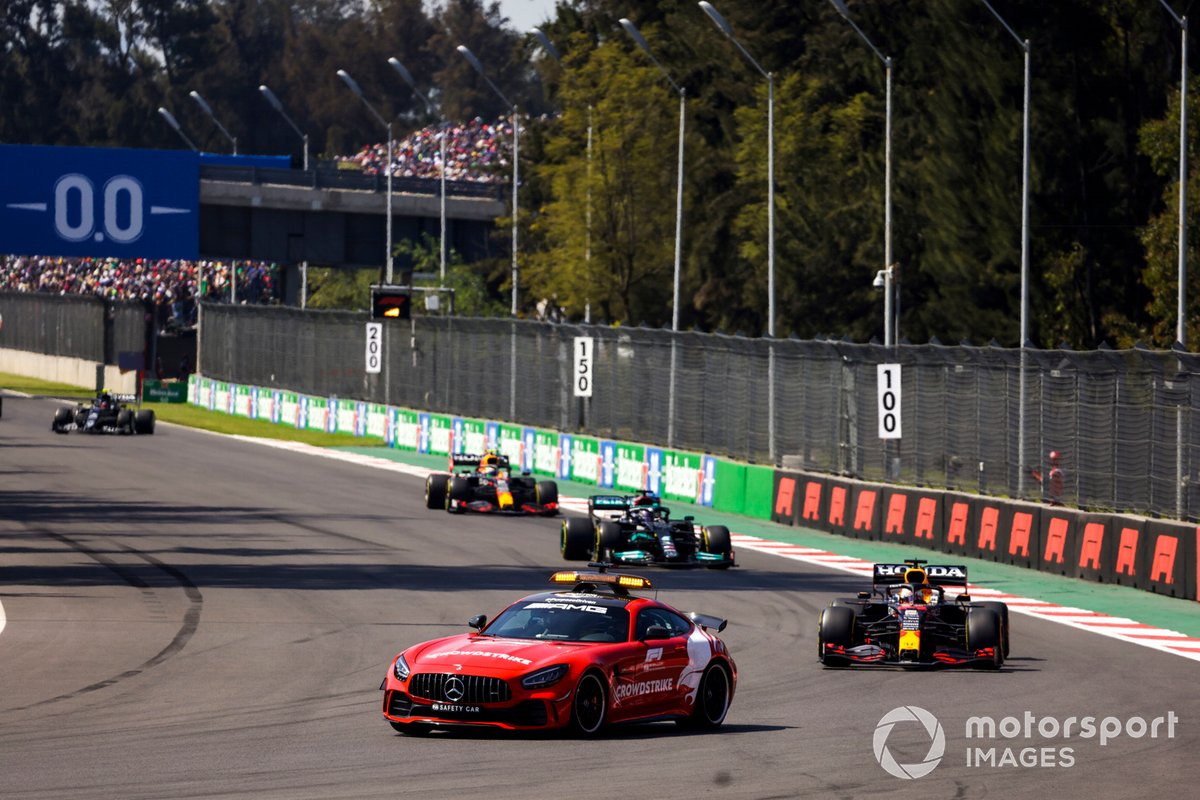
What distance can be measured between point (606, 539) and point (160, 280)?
91.0 meters

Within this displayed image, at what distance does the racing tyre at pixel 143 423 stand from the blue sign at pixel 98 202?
13.8 metres

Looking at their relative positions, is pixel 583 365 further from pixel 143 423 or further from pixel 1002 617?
pixel 1002 617

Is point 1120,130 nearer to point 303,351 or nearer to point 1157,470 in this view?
point 303,351

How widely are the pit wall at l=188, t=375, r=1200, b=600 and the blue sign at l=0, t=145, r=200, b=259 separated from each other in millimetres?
18629

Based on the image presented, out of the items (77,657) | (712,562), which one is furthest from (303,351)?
(77,657)

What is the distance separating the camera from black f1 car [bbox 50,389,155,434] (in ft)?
202

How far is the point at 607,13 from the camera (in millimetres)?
93500

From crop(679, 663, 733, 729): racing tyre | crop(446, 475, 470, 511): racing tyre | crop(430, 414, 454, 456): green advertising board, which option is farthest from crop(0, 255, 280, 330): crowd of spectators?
crop(679, 663, 733, 729): racing tyre

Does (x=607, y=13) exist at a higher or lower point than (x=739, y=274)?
higher

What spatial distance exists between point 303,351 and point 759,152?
56.1ft

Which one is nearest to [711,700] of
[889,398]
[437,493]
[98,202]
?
[889,398]

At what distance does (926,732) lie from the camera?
54.4 feet

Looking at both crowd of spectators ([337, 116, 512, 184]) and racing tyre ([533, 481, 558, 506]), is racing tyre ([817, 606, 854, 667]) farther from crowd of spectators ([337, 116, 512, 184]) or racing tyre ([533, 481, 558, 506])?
crowd of spectators ([337, 116, 512, 184])

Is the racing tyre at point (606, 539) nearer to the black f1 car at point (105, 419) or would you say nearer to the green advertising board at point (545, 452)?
the green advertising board at point (545, 452)
